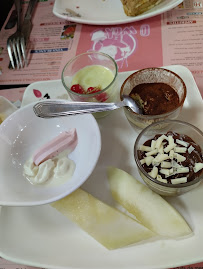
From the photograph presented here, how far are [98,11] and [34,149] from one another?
1137mm

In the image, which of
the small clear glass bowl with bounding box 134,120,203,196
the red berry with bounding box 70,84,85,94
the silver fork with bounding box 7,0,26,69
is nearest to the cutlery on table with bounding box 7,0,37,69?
the silver fork with bounding box 7,0,26,69

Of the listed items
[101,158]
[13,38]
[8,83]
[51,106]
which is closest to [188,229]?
[101,158]

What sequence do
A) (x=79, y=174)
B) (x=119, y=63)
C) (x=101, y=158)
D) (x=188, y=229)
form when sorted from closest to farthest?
(x=188, y=229), (x=79, y=174), (x=101, y=158), (x=119, y=63)

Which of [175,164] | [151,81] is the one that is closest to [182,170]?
[175,164]

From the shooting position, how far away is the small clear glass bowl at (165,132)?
2.74 ft

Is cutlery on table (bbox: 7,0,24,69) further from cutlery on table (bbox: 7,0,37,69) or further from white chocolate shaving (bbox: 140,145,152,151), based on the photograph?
white chocolate shaving (bbox: 140,145,152,151)

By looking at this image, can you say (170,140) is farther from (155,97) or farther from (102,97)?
(102,97)

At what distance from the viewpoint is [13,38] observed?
5.62 feet

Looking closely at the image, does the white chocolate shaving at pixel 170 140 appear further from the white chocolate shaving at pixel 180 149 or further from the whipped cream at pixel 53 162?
the whipped cream at pixel 53 162

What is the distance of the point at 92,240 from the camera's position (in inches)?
35.3

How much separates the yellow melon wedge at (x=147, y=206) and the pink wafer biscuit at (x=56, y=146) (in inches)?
9.2

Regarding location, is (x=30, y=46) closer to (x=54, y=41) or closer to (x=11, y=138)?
(x=54, y=41)

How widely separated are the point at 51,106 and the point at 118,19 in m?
0.91

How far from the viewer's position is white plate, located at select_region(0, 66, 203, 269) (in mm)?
824
